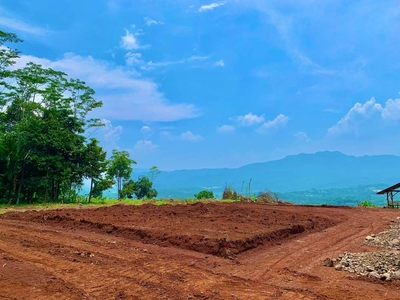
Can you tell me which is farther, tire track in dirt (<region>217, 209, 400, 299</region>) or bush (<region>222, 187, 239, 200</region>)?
bush (<region>222, 187, 239, 200</region>)

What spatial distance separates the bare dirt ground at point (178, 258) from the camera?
525cm

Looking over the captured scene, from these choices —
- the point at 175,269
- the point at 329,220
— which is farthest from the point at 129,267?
the point at 329,220

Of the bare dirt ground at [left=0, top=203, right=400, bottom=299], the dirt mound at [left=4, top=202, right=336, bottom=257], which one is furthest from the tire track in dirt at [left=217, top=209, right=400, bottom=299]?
the dirt mound at [left=4, top=202, right=336, bottom=257]

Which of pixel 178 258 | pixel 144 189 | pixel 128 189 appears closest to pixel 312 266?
pixel 178 258

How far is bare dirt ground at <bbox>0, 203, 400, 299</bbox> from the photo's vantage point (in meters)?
5.25

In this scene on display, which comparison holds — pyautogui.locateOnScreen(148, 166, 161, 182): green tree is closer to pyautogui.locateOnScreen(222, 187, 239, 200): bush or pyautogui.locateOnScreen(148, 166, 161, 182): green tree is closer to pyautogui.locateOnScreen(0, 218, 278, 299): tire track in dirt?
pyautogui.locateOnScreen(222, 187, 239, 200): bush

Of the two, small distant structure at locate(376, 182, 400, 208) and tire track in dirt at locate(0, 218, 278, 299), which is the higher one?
small distant structure at locate(376, 182, 400, 208)

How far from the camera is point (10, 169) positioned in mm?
20219

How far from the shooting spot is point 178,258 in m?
7.35

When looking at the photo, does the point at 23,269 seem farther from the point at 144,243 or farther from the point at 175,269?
the point at 144,243

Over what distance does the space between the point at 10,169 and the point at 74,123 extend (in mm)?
4765

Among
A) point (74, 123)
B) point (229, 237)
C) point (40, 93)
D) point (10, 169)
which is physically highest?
point (40, 93)

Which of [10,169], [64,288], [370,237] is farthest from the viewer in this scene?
[10,169]

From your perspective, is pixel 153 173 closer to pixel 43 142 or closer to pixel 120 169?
pixel 120 169
